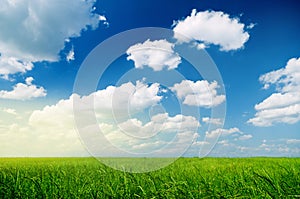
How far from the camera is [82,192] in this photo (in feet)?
19.4

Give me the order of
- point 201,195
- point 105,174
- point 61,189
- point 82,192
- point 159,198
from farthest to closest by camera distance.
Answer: point 105,174
point 61,189
point 82,192
point 201,195
point 159,198

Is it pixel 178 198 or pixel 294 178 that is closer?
pixel 178 198

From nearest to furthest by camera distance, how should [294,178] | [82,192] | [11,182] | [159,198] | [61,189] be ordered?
[159,198], [82,192], [61,189], [11,182], [294,178]

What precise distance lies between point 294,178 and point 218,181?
1724mm

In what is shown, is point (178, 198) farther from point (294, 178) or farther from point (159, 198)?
point (294, 178)

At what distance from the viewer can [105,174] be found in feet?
28.8

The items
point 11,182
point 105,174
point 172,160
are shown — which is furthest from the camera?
point 172,160

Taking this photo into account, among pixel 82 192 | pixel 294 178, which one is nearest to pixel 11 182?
pixel 82 192

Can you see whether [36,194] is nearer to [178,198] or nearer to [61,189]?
[61,189]

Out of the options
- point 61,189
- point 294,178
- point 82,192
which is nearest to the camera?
point 82,192

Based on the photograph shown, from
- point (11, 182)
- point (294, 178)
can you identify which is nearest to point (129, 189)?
point (11, 182)

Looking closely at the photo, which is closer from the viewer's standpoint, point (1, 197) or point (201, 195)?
point (201, 195)

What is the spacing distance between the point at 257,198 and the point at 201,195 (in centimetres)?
85

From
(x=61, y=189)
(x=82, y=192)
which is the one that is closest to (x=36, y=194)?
(x=61, y=189)
